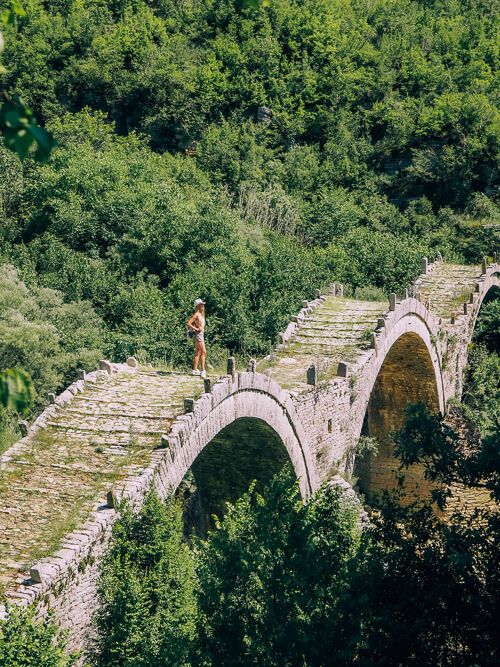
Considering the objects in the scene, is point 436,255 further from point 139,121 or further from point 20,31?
point 20,31

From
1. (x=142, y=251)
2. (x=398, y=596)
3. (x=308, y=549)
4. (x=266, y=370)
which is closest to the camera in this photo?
(x=398, y=596)

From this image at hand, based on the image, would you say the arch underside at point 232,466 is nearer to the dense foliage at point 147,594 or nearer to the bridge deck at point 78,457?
the bridge deck at point 78,457

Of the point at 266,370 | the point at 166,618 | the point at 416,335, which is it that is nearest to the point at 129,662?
the point at 166,618

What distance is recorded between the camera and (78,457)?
15828 mm

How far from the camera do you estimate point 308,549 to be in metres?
13.3

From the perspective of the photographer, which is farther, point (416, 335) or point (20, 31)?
point (20, 31)

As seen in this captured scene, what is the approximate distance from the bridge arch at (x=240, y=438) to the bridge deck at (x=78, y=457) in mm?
393

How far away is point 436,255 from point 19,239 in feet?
52.0

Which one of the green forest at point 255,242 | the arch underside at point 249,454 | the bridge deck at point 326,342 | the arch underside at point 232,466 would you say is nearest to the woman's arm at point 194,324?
the arch underside at point 249,454

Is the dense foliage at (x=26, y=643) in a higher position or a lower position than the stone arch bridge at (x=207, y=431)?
lower

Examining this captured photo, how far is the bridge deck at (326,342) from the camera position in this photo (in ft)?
77.2

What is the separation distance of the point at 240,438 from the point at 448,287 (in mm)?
18010

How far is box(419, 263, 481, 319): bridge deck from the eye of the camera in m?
34.3

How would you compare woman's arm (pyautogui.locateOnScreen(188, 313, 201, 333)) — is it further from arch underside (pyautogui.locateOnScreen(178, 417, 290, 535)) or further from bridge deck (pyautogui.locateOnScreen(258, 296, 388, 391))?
bridge deck (pyautogui.locateOnScreen(258, 296, 388, 391))
